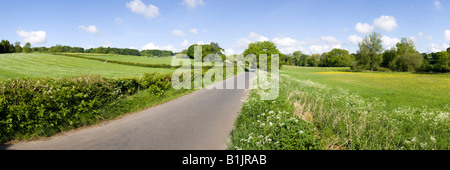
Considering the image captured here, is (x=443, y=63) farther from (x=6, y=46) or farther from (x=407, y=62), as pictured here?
(x=6, y=46)

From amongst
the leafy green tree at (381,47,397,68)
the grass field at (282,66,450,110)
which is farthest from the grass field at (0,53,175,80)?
the leafy green tree at (381,47,397,68)

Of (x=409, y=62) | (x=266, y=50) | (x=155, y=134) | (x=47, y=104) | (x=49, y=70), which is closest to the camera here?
(x=47, y=104)

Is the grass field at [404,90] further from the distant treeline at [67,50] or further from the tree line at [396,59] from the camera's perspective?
the distant treeline at [67,50]

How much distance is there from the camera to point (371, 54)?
5794 centimetres

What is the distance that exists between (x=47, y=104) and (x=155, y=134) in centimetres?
311


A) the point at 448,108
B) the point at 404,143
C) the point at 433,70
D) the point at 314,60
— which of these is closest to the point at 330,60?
the point at 314,60

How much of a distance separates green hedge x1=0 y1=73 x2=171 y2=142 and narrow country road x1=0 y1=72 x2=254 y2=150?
425 mm

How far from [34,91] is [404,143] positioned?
9958 mm

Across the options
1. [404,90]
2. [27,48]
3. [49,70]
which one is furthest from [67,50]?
[404,90]

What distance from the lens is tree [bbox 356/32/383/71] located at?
57094 mm

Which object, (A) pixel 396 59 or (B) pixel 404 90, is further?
(A) pixel 396 59

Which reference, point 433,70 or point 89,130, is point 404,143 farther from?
point 433,70
